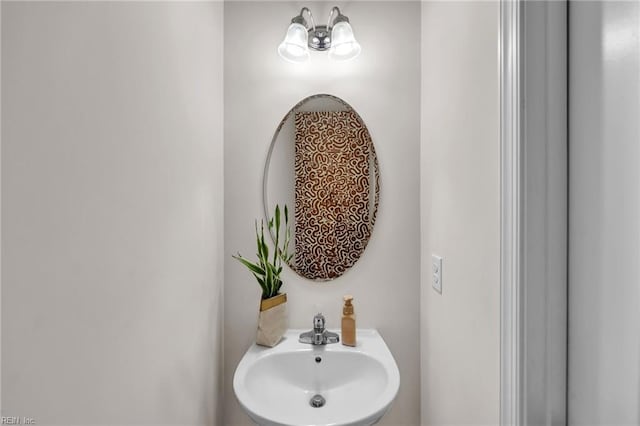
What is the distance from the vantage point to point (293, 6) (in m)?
1.48

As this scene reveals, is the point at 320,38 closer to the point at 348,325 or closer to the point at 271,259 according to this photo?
the point at 271,259

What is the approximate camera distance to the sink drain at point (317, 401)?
1.25m

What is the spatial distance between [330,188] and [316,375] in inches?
26.8
